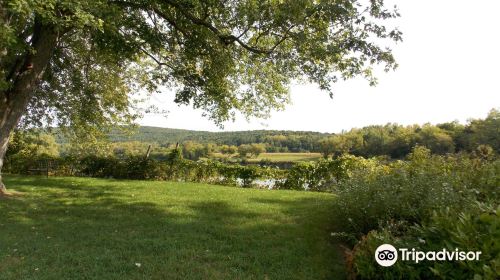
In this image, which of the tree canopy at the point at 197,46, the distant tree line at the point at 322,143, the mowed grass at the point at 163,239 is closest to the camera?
the mowed grass at the point at 163,239

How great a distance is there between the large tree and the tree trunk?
0.02 m

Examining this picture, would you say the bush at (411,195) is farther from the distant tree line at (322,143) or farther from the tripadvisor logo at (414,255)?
the distant tree line at (322,143)

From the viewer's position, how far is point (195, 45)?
10.9 m

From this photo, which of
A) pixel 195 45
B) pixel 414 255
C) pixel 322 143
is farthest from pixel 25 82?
pixel 322 143

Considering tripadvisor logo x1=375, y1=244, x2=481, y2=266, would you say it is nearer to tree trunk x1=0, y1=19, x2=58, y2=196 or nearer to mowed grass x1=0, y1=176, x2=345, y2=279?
mowed grass x1=0, y1=176, x2=345, y2=279

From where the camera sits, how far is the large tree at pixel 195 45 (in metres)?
8.25

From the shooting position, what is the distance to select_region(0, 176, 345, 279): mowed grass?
15.6 ft

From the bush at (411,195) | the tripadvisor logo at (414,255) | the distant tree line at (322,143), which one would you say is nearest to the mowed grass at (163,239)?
the bush at (411,195)

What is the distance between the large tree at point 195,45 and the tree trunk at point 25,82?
24 millimetres

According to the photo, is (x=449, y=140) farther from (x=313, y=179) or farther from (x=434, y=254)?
(x=434, y=254)

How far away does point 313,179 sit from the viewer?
1641 cm

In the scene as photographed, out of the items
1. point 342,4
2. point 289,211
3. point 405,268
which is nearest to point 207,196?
point 289,211

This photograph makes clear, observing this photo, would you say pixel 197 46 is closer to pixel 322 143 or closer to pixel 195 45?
pixel 195 45

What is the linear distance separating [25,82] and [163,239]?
692 centimetres
